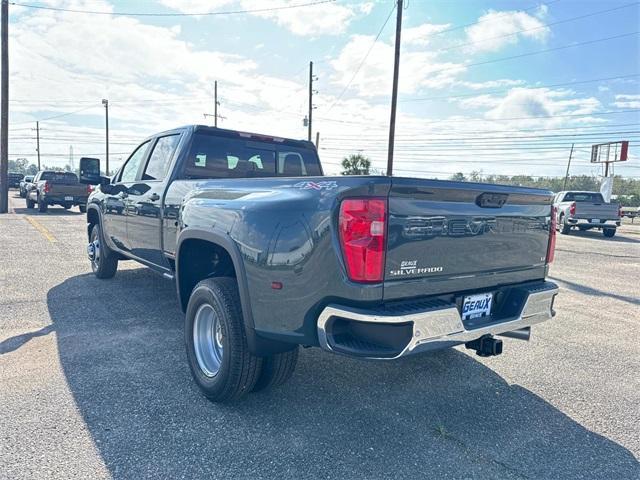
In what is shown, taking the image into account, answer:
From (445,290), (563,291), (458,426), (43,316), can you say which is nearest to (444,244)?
(445,290)

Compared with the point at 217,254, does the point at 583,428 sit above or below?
below

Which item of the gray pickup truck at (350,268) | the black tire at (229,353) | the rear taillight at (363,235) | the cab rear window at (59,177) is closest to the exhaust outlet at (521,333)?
the gray pickup truck at (350,268)

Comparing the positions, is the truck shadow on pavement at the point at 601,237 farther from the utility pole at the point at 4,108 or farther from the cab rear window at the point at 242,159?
the utility pole at the point at 4,108

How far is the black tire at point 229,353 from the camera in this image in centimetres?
284

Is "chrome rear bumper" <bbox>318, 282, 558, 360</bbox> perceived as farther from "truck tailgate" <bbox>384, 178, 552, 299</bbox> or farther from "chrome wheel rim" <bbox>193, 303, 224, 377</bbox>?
"chrome wheel rim" <bbox>193, 303, 224, 377</bbox>

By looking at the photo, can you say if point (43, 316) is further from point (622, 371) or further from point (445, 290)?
point (622, 371)

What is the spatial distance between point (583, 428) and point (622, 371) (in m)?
1.37

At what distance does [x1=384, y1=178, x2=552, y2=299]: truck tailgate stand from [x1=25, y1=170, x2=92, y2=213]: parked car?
1860cm

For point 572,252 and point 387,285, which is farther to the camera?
point 572,252

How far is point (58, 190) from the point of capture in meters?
18.0

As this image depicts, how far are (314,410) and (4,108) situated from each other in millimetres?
21415

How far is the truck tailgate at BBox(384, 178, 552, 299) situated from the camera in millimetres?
2369

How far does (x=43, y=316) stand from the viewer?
190 inches

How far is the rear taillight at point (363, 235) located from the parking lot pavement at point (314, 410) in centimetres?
110
